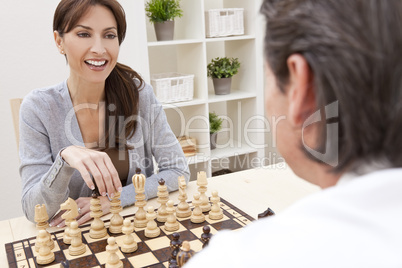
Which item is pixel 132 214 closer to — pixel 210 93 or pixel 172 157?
pixel 172 157

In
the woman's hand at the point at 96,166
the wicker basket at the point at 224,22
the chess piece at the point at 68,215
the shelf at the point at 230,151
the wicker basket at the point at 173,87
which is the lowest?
the shelf at the point at 230,151

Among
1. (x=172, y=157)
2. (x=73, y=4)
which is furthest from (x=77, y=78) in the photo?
(x=172, y=157)

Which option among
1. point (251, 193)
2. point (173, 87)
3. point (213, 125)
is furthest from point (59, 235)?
point (213, 125)

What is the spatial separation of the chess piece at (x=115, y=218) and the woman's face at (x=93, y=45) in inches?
23.4

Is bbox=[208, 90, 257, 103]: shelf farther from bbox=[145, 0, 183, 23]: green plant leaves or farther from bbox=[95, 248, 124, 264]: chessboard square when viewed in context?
bbox=[95, 248, 124, 264]: chessboard square

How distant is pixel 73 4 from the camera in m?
1.62

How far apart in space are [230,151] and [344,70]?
2.64 metres

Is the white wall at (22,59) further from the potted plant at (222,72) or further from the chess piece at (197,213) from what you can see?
the chess piece at (197,213)

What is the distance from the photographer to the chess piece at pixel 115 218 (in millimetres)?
1335

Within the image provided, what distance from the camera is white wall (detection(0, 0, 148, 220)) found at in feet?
8.44

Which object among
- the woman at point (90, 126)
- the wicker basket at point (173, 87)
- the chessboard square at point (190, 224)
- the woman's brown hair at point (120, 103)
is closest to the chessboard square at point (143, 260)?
the chessboard square at point (190, 224)

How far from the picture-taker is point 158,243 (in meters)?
1.26

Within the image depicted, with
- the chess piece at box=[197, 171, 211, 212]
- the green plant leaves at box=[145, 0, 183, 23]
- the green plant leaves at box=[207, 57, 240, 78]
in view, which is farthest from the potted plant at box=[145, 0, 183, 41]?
the chess piece at box=[197, 171, 211, 212]

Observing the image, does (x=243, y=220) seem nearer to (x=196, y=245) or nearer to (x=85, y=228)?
(x=196, y=245)
